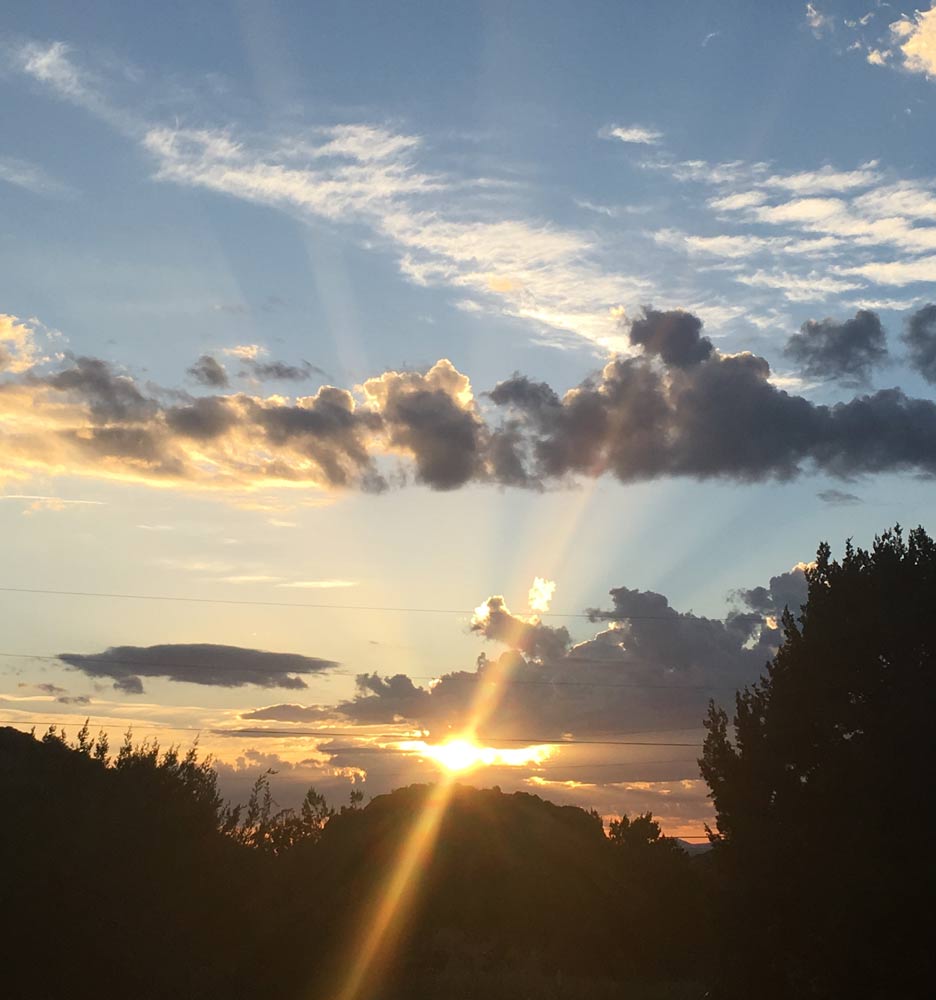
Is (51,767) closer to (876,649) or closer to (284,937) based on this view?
(284,937)

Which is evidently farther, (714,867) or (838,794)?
(714,867)

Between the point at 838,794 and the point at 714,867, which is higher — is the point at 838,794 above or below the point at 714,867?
above

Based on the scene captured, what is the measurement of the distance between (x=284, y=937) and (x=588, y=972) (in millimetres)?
21257

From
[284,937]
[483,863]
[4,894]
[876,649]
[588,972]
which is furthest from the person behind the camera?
[483,863]

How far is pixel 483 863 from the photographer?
7731 cm

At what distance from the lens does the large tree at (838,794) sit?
33.5 meters

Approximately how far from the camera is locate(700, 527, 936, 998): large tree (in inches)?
1318

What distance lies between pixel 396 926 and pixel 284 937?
1589cm

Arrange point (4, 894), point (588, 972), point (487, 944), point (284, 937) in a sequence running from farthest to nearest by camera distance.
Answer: point (487, 944), point (588, 972), point (284, 937), point (4, 894)

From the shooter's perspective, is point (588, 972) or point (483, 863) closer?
point (588, 972)

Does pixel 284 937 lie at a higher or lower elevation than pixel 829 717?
lower

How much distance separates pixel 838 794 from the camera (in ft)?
120

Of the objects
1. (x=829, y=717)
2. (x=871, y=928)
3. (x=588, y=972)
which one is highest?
(x=829, y=717)

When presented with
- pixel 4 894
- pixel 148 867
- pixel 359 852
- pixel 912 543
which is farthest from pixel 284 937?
pixel 359 852
